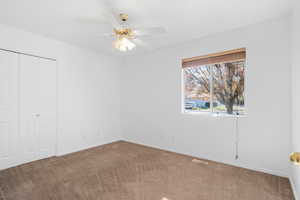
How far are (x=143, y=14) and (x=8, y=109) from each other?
2731mm

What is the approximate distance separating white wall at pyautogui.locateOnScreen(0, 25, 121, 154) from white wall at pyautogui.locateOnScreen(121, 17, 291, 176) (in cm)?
53

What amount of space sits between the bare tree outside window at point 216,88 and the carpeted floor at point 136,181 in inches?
42.2

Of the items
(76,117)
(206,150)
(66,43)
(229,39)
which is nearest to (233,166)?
(206,150)

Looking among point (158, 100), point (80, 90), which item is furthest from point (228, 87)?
point (80, 90)

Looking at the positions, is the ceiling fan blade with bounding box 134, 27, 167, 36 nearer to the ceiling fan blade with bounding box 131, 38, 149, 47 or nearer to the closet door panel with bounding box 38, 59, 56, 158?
the ceiling fan blade with bounding box 131, 38, 149, 47

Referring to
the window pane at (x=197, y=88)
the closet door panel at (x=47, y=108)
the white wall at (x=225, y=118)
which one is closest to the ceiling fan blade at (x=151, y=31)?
the white wall at (x=225, y=118)

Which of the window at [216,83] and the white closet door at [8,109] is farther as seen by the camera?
the window at [216,83]

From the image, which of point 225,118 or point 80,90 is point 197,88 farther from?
point 80,90

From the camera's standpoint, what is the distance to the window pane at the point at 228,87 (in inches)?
118

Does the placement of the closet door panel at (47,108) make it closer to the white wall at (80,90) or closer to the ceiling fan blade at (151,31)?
the white wall at (80,90)

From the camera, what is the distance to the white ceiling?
2141mm

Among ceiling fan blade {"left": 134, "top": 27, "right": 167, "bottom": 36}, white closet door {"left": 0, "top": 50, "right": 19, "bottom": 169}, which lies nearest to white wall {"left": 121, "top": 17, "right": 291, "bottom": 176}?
ceiling fan blade {"left": 134, "top": 27, "right": 167, "bottom": 36}

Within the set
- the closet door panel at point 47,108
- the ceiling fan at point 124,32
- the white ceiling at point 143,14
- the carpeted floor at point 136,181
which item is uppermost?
the white ceiling at point 143,14

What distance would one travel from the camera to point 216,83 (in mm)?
3295
